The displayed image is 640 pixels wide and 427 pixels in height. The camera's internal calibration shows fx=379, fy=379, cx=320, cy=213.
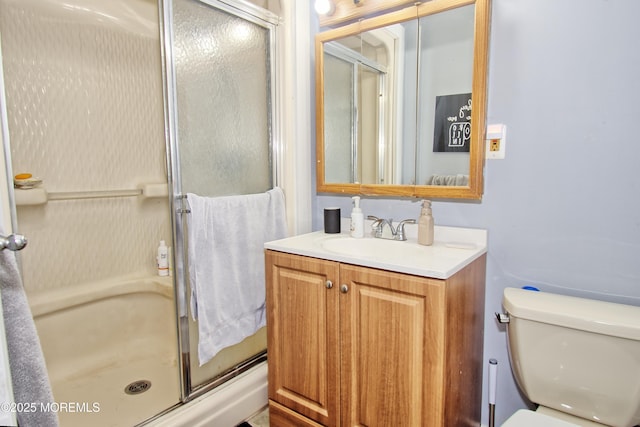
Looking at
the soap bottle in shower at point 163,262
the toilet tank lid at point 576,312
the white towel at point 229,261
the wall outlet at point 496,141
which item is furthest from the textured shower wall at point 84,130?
the toilet tank lid at point 576,312

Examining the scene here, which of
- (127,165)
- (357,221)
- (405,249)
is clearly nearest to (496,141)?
(405,249)

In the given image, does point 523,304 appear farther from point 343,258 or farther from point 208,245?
point 208,245

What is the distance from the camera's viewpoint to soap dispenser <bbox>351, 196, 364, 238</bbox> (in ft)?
5.38

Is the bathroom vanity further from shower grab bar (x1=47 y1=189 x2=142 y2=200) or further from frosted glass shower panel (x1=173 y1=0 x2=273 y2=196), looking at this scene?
A: shower grab bar (x1=47 y1=189 x2=142 y2=200)

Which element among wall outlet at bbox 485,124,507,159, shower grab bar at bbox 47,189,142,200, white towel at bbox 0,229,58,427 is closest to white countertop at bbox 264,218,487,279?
wall outlet at bbox 485,124,507,159

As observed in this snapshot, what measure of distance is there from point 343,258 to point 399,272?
0.21 meters

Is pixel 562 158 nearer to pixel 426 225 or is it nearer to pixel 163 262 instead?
pixel 426 225

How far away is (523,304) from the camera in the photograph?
47.0 inches

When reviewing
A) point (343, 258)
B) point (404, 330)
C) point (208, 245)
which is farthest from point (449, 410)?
point (208, 245)

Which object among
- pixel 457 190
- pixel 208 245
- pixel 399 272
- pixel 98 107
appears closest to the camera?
pixel 399 272

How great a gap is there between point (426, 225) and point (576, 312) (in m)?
0.54

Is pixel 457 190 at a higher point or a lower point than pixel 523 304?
higher

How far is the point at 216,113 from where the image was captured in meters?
1.66

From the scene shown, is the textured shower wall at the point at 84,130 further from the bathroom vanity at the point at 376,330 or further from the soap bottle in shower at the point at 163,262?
the bathroom vanity at the point at 376,330
